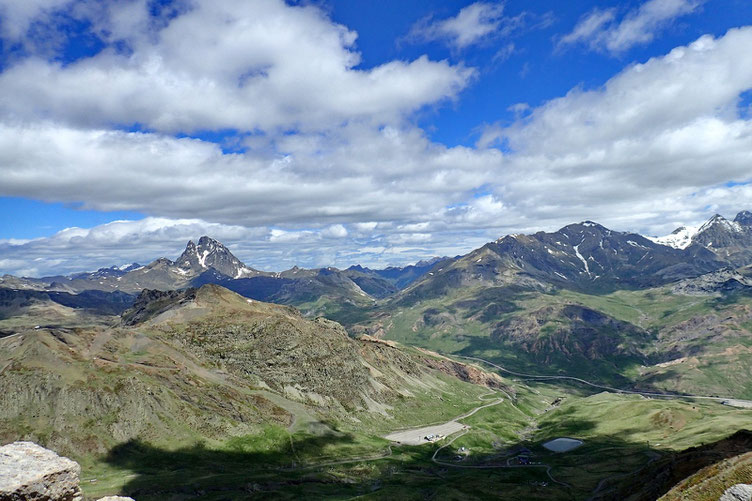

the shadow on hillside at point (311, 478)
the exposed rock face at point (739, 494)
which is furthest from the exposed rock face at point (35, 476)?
the shadow on hillside at point (311, 478)

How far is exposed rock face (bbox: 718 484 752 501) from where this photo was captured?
3872cm

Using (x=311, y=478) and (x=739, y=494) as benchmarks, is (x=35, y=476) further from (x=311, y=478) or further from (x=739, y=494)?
(x=311, y=478)

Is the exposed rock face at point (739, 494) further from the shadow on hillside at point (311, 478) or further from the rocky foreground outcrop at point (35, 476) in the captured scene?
the shadow on hillside at point (311, 478)

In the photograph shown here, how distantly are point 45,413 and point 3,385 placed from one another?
78.6 feet

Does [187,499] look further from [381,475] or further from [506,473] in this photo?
[506,473]

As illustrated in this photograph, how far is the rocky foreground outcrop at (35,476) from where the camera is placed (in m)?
24.8

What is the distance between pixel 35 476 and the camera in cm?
2573

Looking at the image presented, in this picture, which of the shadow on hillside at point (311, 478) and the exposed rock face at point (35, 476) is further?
the shadow on hillside at point (311, 478)

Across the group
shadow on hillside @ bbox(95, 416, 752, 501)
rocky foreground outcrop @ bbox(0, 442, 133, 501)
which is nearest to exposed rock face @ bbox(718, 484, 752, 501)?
rocky foreground outcrop @ bbox(0, 442, 133, 501)

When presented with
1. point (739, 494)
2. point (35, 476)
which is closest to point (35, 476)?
point (35, 476)

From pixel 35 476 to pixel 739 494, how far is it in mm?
55832

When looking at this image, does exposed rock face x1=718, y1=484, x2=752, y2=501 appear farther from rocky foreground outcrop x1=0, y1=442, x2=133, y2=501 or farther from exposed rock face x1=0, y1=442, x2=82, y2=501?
exposed rock face x1=0, y1=442, x2=82, y2=501

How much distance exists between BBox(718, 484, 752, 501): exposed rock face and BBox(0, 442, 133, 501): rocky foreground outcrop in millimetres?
51607

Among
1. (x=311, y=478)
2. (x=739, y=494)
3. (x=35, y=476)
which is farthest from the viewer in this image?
(x=311, y=478)
